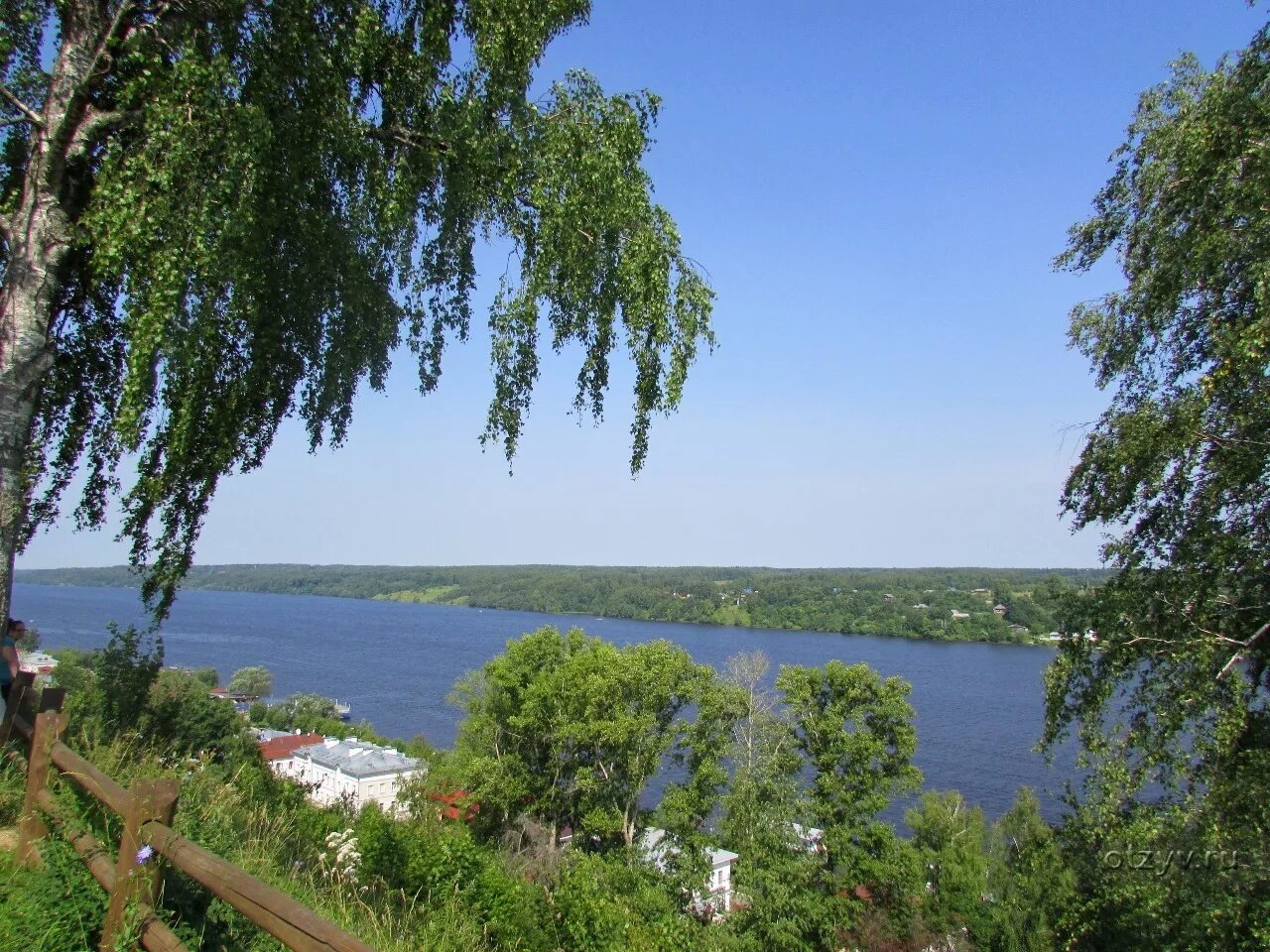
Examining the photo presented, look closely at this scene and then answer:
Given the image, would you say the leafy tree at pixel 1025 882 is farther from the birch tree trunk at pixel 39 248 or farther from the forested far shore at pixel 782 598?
the forested far shore at pixel 782 598

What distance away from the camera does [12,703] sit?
182 inches

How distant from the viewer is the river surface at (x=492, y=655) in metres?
34.6

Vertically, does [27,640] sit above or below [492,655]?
above

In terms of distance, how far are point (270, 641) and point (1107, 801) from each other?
301 ft

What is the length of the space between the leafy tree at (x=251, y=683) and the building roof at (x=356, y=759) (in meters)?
18.4

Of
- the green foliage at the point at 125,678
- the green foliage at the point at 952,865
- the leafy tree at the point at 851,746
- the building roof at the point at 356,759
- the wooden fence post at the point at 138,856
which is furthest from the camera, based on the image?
the building roof at the point at 356,759

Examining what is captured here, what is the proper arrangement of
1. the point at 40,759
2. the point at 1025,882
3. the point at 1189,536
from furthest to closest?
the point at 1025,882 → the point at 1189,536 → the point at 40,759

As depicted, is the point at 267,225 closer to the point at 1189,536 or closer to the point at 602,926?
the point at 1189,536

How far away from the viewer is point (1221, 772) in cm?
536

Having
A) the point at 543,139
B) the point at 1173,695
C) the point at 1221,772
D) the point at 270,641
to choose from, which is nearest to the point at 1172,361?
the point at 1173,695

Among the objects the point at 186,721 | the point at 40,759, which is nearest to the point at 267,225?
the point at 40,759

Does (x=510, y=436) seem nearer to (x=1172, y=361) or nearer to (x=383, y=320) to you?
(x=383, y=320)

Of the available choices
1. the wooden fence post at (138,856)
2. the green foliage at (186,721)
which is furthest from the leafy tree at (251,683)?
the wooden fence post at (138,856)

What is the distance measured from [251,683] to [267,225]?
50.7 metres
